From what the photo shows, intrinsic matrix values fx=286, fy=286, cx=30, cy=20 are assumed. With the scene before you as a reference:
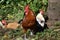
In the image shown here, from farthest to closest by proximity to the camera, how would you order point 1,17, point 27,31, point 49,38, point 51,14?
point 1,17 < point 51,14 < point 27,31 < point 49,38

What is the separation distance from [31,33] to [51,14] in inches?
47.8

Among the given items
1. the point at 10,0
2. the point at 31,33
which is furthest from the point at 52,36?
the point at 10,0

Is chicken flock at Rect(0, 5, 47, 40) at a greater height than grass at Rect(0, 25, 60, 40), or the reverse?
chicken flock at Rect(0, 5, 47, 40)

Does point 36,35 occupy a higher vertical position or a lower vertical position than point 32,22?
lower

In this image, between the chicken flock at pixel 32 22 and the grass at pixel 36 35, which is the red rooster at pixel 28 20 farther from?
the grass at pixel 36 35

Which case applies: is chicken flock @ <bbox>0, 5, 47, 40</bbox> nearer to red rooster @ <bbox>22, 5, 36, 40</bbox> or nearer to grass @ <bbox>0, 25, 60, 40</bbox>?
red rooster @ <bbox>22, 5, 36, 40</bbox>

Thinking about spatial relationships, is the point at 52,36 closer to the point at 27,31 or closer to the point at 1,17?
the point at 27,31

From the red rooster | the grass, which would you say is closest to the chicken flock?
the red rooster

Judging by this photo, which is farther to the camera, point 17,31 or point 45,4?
point 45,4

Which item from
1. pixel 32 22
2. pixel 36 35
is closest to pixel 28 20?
pixel 32 22

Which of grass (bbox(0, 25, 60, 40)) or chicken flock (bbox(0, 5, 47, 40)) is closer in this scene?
grass (bbox(0, 25, 60, 40))

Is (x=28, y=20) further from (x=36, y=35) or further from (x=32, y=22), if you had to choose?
(x=36, y=35)

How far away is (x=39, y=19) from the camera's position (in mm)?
7980

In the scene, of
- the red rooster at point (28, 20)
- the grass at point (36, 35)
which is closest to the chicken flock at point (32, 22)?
the red rooster at point (28, 20)
